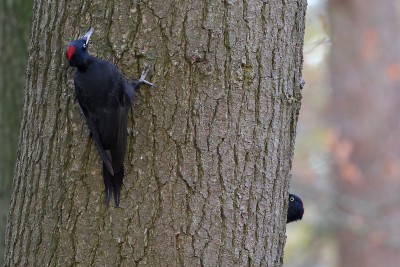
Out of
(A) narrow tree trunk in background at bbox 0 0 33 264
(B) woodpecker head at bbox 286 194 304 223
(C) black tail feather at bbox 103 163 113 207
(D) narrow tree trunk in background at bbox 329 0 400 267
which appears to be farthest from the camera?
(D) narrow tree trunk in background at bbox 329 0 400 267

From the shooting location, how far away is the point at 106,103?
3.22 m

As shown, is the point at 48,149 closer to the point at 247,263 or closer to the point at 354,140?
the point at 247,263

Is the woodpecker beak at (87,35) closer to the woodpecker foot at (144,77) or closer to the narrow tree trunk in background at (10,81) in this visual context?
the woodpecker foot at (144,77)

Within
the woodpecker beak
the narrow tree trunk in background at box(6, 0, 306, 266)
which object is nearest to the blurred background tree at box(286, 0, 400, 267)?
the narrow tree trunk in background at box(6, 0, 306, 266)

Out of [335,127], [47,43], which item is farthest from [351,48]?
[47,43]

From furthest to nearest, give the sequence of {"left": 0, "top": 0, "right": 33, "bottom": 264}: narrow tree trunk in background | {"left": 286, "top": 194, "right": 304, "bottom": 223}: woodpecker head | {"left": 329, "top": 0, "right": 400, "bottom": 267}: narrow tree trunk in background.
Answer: {"left": 329, "top": 0, "right": 400, "bottom": 267}: narrow tree trunk in background
{"left": 0, "top": 0, "right": 33, "bottom": 264}: narrow tree trunk in background
{"left": 286, "top": 194, "right": 304, "bottom": 223}: woodpecker head

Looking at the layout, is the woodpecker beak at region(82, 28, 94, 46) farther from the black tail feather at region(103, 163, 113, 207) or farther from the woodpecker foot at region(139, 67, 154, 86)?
the black tail feather at region(103, 163, 113, 207)

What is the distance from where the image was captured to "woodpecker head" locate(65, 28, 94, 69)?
9.72 feet

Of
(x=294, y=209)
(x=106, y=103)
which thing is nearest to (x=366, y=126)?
(x=294, y=209)

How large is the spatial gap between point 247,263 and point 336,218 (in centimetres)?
743

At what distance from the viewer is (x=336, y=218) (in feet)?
33.6

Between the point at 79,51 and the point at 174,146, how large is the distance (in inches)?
21.3

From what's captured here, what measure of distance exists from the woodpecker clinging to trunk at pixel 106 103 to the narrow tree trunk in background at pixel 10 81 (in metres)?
1.97

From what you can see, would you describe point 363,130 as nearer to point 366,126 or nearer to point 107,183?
point 366,126
